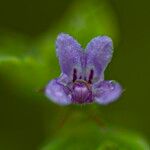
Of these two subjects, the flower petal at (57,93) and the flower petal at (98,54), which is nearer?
the flower petal at (57,93)

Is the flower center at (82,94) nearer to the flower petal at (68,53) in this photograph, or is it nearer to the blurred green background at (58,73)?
the flower petal at (68,53)

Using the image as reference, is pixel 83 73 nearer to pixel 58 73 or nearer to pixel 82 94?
pixel 82 94

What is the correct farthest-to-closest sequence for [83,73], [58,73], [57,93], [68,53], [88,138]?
1. [58,73]
2. [88,138]
3. [83,73]
4. [68,53]
5. [57,93]

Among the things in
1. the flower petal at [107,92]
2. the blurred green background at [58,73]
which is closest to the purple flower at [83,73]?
the flower petal at [107,92]

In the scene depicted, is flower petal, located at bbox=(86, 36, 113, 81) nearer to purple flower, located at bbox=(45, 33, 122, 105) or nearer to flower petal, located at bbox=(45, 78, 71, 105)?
purple flower, located at bbox=(45, 33, 122, 105)

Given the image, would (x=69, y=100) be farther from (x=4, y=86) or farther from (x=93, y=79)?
(x=4, y=86)

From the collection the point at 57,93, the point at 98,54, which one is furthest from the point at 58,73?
the point at 57,93

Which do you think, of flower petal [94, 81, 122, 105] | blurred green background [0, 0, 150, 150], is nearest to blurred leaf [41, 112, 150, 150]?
blurred green background [0, 0, 150, 150]
